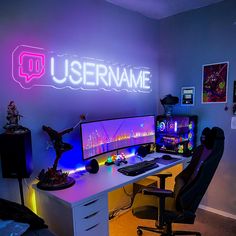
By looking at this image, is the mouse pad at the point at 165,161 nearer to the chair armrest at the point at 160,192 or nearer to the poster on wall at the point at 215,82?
the chair armrest at the point at 160,192

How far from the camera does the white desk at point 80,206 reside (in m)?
1.59

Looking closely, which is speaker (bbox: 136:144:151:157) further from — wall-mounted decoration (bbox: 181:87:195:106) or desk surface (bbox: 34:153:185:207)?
wall-mounted decoration (bbox: 181:87:195:106)

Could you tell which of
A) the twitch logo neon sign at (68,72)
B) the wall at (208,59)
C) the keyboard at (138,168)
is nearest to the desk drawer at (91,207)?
the keyboard at (138,168)

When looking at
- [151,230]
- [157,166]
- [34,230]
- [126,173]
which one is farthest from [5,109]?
[151,230]

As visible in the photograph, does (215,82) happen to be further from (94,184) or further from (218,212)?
(94,184)

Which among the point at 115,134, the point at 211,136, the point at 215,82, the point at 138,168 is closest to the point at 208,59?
the point at 215,82

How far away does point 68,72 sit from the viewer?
2.17m

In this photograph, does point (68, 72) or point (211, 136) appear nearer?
point (211, 136)

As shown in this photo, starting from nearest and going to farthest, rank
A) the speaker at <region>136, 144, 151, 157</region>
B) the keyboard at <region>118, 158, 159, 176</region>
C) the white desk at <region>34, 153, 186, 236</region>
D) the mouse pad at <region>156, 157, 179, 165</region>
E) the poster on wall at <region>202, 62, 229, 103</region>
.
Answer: the white desk at <region>34, 153, 186, 236</region> → the keyboard at <region>118, 158, 159, 176</region> → the mouse pad at <region>156, 157, 179, 165</region> → the poster on wall at <region>202, 62, 229, 103</region> → the speaker at <region>136, 144, 151, 157</region>

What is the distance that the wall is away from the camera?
2564 mm

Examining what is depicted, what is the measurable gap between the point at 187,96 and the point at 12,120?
2139 millimetres

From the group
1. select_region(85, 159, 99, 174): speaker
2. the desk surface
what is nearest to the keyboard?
the desk surface

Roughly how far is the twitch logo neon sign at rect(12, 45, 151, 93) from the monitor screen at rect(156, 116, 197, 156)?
0.62 m

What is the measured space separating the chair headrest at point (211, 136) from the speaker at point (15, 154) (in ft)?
4.72
